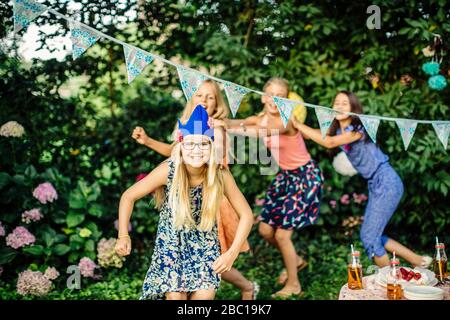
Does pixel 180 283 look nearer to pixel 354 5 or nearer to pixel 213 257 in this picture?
pixel 213 257

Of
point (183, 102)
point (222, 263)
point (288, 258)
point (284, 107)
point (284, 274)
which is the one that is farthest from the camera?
point (183, 102)

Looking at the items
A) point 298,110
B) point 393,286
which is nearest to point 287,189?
point 298,110

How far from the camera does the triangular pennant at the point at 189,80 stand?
3.89 meters

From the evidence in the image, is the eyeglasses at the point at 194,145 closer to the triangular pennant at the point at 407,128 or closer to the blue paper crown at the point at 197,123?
the blue paper crown at the point at 197,123

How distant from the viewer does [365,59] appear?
229 inches

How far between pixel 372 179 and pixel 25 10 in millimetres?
2878

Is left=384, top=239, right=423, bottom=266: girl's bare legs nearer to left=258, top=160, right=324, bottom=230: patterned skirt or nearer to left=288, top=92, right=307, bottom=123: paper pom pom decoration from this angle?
left=258, top=160, right=324, bottom=230: patterned skirt

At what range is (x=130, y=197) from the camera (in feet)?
11.3

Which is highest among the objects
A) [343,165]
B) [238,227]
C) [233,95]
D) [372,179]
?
[233,95]

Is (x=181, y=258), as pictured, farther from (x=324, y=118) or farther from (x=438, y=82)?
(x=438, y=82)

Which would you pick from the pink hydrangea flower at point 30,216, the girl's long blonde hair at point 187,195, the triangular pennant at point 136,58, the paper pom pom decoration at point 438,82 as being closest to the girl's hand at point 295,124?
the girl's long blonde hair at point 187,195

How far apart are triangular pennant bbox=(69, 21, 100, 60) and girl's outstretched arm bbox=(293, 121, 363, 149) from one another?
1745mm

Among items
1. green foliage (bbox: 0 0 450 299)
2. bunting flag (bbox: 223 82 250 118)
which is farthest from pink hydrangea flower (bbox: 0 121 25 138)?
bunting flag (bbox: 223 82 250 118)
